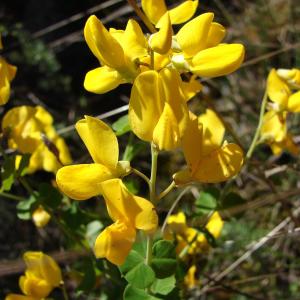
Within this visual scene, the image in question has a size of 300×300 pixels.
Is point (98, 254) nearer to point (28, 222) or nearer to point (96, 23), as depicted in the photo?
point (96, 23)

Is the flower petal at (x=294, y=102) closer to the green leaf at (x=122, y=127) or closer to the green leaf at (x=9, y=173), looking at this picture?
the green leaf at (x=122, y=127)

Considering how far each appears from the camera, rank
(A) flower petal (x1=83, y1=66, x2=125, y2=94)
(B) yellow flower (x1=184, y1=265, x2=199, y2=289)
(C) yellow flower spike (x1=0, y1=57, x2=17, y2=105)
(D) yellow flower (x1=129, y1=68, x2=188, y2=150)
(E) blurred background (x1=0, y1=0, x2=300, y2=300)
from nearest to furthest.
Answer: (D) yellow flower (x1=129, y1=68, x2=188, y2=150), (A) flower petal (x1=83, y1=66, x2=125, y2=94), (C) yellow flower spike (x1=0, y1=57, x2=17, y2=105), (B) yellow flower (x1=184, y1=265, x2=199, y2=289), (E) blurred background (x1=0, y1=0, x2=300, y2=300)

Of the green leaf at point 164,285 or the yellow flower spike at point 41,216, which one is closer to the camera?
the green leaf at point 164,285

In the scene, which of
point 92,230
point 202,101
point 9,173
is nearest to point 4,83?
point 9,173

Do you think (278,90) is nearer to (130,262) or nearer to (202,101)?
(130,262)

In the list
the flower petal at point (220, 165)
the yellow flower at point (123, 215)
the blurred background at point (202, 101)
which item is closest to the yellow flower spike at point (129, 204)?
the yellow flower at point (123, 215)

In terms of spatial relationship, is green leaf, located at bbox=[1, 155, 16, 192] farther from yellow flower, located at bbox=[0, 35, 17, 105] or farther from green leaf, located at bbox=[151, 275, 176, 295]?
green leaf, located at bbox=[151, 275, 176, 295]

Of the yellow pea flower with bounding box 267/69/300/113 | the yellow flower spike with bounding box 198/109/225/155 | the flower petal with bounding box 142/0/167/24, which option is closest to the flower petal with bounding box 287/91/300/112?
the yellow pea flower with bounding box 267/69/300/113
